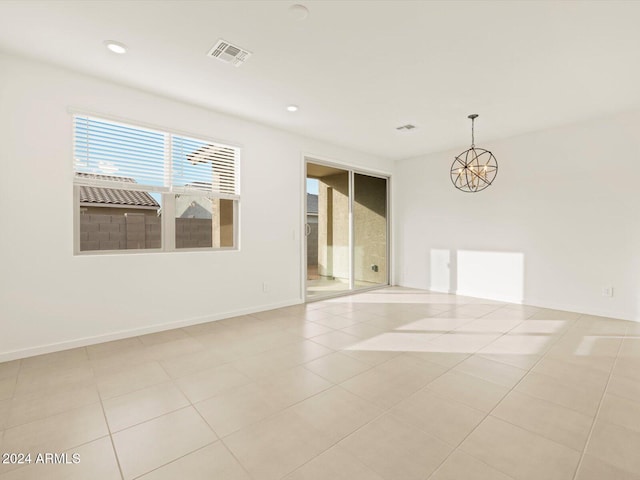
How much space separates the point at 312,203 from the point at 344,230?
3.03ft

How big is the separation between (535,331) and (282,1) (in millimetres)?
3976

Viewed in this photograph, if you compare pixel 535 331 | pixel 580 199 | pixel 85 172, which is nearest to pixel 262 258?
pixel 85 172

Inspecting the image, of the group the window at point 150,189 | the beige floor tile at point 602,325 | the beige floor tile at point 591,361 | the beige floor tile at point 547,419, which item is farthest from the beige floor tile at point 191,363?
the beige floor tile at point 602,325

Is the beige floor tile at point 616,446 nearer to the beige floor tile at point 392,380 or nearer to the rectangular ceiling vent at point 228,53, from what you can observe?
the beige floor tile at point 392,380

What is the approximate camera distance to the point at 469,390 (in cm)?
A: 223

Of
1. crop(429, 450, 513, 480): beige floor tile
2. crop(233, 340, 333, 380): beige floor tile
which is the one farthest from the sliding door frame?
crop(429, 450, 513, 480): beige floor tile

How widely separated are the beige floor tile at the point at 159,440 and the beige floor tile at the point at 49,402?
562 mm

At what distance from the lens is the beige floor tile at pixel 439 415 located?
1.77m

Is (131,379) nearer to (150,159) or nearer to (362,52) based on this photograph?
(150,159)

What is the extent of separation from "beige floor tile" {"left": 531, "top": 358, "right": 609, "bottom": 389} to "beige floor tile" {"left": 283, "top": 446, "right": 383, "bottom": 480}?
1.84 m

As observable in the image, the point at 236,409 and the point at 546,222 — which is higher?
the point at 546,222

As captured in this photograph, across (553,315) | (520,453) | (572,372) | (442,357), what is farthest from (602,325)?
(520,453)

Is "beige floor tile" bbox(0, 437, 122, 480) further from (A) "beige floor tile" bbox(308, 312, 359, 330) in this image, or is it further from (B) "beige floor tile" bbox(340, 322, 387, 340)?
(A) "beige floor tile" bbox(308, 312, 359, 330)

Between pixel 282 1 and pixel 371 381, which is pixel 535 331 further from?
pixel 282 1
